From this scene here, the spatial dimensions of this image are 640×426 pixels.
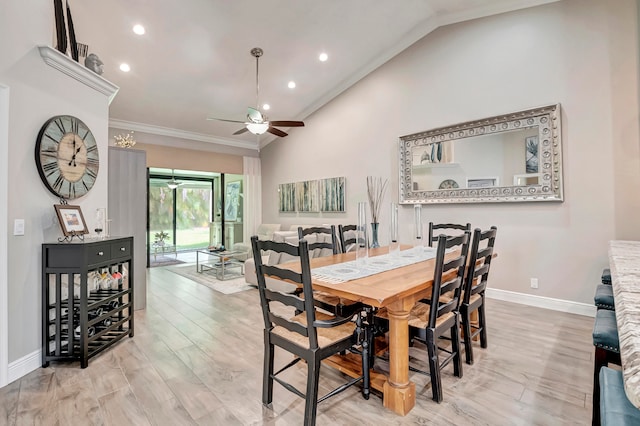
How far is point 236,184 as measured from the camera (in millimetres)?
8000

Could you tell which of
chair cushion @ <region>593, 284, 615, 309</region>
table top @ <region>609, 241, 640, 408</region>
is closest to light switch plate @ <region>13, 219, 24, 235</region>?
table top @ <region>609, 241, 640, 408</region>

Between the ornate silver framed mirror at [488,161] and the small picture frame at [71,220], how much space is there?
3948mm

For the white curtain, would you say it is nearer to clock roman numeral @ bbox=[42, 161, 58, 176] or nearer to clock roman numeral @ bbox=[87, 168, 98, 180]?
clock roman numeral @ bbox=[87, 168, 98, 180]

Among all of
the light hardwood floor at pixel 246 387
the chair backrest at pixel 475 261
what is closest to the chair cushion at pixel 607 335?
the light hardwood floor at pixel 246 387

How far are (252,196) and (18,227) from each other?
5.64m

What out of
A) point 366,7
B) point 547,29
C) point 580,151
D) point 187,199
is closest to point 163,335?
point 366,7

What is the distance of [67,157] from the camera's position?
262 centimetres

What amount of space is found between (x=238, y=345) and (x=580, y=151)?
4.10 metres

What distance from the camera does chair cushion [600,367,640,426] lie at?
0.87 m

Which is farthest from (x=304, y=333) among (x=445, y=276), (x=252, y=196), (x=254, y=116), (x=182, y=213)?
(x=182, y=213)

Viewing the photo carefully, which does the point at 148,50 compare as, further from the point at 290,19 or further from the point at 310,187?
the point at 310,187

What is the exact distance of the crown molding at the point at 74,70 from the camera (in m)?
2.41

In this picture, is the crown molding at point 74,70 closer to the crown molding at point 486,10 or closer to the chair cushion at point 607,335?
the chair cushion at point 607,335

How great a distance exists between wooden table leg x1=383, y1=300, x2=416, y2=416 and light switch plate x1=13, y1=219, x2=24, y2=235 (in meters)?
2.67
